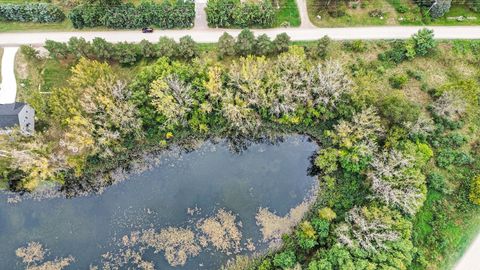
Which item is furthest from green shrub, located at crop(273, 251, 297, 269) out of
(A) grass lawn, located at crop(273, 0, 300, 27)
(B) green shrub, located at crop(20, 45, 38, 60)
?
(B) green shrub, located at crop(20, 45, 38, 60)

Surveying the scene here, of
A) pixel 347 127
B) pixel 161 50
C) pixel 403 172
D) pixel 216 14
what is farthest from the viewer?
pixel 216 14

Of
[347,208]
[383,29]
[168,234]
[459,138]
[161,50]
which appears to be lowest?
[168,234]

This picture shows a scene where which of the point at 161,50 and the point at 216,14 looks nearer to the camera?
the point at 161,50

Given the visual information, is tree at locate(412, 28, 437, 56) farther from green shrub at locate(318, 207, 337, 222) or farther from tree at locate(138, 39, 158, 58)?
tree at locate(138, 39, 158, 58)

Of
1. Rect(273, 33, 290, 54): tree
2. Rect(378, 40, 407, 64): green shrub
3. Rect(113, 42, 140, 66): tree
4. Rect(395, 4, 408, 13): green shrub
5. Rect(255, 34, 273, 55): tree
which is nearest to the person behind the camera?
Rect(113, 42, 140, 66): tree

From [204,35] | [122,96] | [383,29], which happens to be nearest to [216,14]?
[204,35]

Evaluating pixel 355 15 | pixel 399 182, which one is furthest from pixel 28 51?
pixel 399 182

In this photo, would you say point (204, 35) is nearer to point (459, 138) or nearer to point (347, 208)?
point (347, 208)
